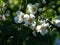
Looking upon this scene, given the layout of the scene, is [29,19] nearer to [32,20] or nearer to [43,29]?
[32,20]

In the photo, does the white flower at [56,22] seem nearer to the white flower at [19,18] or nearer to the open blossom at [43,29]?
the open blossom at [43,29]

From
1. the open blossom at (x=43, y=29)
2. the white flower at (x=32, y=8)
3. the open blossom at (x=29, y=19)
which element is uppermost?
the white flower at (x=32, y=8)

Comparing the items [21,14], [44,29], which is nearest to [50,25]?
[44,29]

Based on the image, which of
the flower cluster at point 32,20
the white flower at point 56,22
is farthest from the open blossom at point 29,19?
the white flower at point 56,22

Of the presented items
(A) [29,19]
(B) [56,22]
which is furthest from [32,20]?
(B) [56,22]

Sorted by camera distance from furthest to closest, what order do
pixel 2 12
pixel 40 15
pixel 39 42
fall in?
pixel 2 12 → pixel 40 15 → pixel 39 42

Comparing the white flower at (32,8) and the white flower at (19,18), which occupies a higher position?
the white flower at (32,8)

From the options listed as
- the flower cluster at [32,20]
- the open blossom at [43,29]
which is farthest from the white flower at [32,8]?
the open blossom at [43,29]

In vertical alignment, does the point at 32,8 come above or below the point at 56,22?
above

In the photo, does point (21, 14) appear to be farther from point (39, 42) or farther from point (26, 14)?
point (39, 42)

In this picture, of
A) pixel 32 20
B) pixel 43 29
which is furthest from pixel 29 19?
pixel 43 29

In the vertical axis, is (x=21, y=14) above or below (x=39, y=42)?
above
